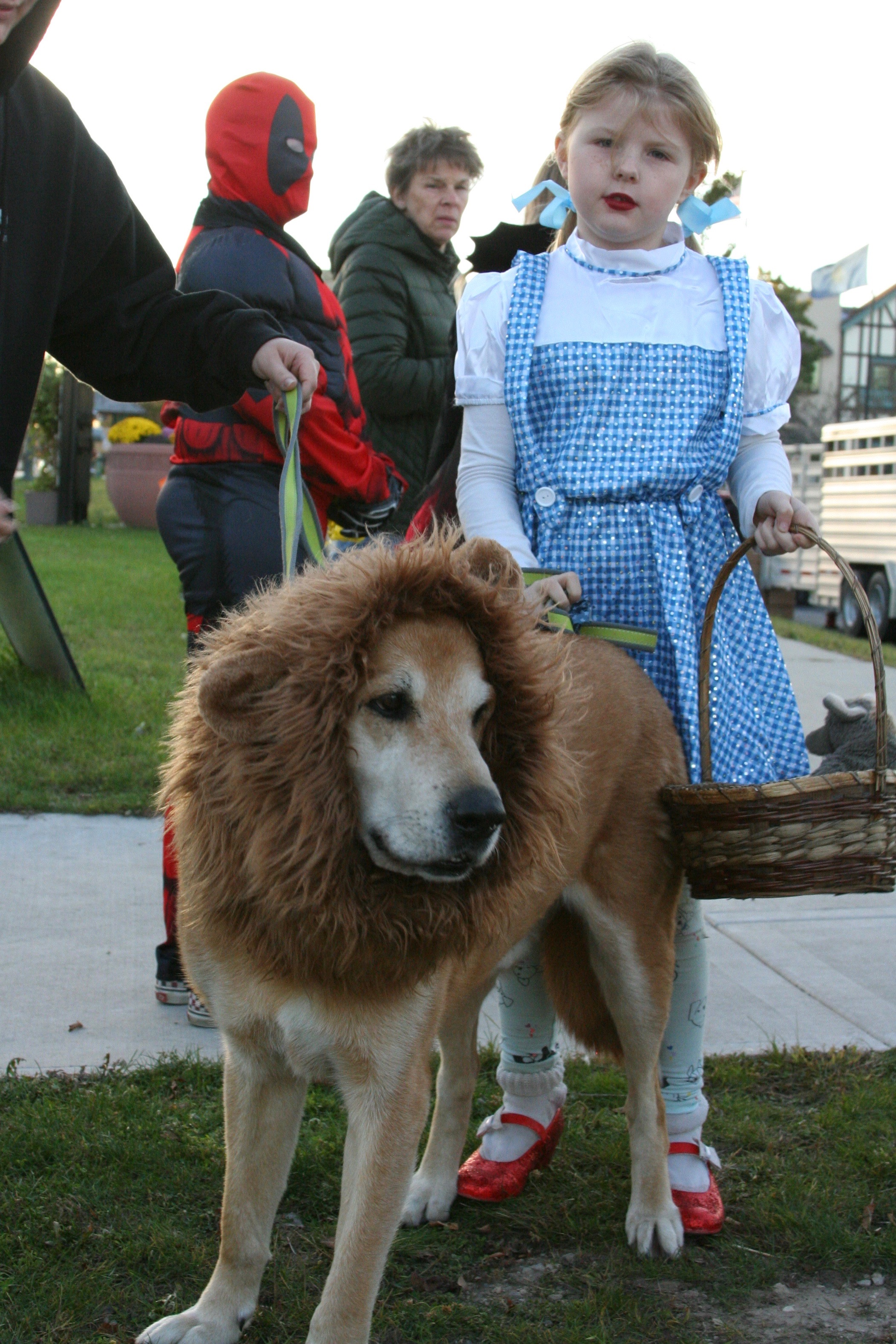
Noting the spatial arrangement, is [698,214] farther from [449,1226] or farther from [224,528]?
[449,1226]

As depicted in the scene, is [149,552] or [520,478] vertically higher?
[520,478]

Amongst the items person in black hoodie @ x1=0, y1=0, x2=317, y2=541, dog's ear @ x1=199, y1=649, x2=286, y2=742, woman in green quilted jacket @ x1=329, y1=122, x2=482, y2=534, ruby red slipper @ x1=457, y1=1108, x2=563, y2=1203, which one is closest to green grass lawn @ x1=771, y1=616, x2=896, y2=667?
woman in green quilted jacket @ x1=329, y1=122, x2=482, y2=534

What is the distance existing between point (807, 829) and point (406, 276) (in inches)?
117

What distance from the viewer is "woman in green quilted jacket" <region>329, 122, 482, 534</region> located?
4617 millimetres

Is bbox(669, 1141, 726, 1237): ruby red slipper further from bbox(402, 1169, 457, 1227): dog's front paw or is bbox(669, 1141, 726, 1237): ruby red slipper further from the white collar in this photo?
the white collar

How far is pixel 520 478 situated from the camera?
287cm

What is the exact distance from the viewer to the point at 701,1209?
2.84m

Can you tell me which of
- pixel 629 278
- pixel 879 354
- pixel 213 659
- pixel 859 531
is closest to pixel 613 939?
pixel 213 659

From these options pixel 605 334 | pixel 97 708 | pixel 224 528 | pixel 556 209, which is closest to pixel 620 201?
pixel 605 334

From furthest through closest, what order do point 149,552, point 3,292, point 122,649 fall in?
point 149,552
point 122,649
point 3,292

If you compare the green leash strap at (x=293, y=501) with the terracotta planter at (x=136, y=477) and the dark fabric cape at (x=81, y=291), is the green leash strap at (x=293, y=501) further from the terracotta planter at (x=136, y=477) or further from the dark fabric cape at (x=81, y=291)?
the terracotta planter at (x=136, y=477)

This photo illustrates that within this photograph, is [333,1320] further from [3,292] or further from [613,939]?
[3,292]

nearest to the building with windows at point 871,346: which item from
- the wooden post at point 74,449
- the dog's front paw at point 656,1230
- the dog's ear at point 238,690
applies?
the wooden post at point 74,449

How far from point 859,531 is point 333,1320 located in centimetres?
1433
